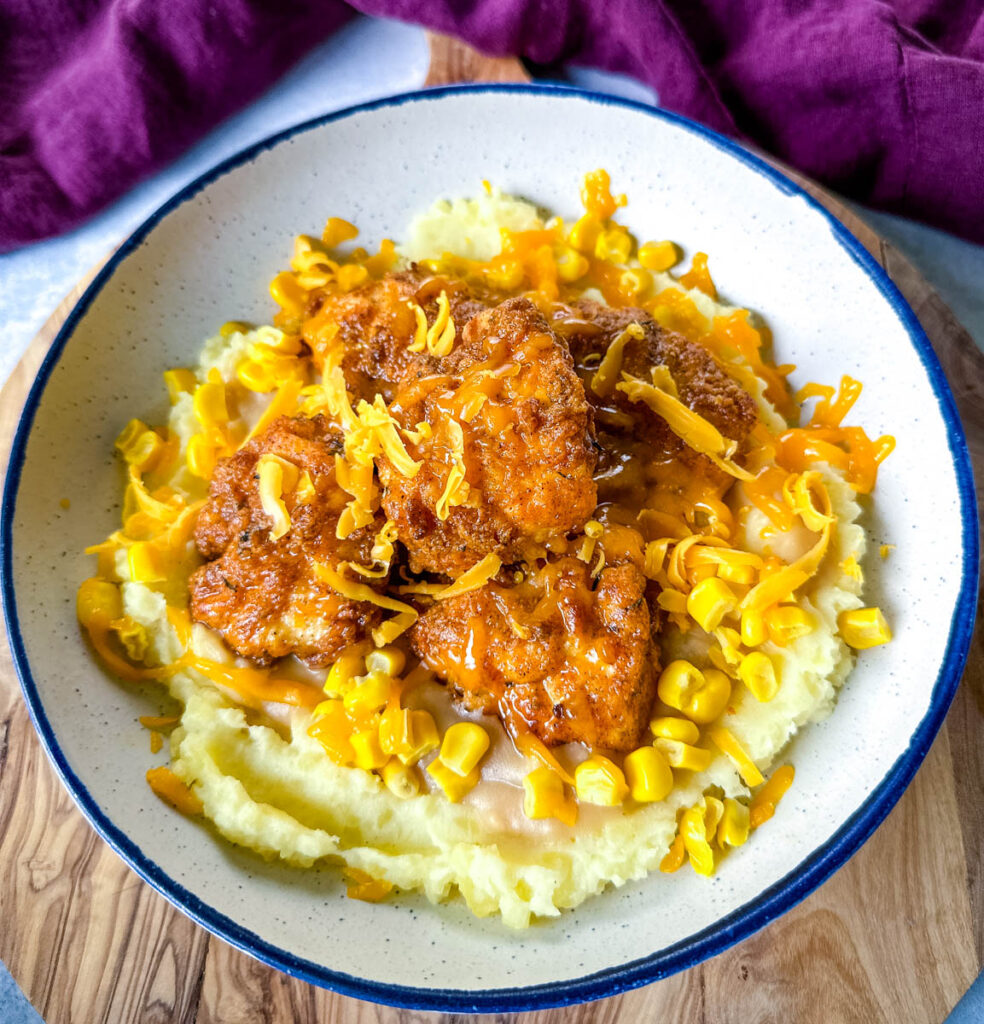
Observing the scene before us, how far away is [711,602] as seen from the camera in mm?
4078

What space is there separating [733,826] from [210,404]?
3.43m

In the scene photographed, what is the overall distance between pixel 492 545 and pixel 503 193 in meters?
2.47

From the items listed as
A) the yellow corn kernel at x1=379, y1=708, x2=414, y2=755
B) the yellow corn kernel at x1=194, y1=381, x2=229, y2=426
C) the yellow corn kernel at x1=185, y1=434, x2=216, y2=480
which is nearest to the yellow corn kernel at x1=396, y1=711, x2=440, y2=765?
the yellow corn kernel at x1=379, y1=708, x2=414, y2=755

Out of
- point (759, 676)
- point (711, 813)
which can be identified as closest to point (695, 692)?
point (759, 676)

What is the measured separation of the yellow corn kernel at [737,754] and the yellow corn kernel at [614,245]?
2.75 metres

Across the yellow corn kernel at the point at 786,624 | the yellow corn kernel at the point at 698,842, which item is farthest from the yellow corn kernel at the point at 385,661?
the yellow corn kernel at the point at 786,624

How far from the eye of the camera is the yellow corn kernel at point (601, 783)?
3961 mm

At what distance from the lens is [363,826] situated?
4.13 m

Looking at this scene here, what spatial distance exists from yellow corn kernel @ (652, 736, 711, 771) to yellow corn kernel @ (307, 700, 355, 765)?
1.47 m

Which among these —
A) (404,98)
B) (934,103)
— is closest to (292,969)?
(404,98)

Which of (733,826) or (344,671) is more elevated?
(344,671)

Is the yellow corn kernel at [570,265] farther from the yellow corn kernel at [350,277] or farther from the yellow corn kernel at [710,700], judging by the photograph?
the yellow corn kernel at [710,700]

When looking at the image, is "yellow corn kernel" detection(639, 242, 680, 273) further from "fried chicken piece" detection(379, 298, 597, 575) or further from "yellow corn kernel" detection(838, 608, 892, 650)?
"yellow corn kernel" detection(838, 608, 892, 650)

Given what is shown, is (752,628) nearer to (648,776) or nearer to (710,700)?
(710,700)
